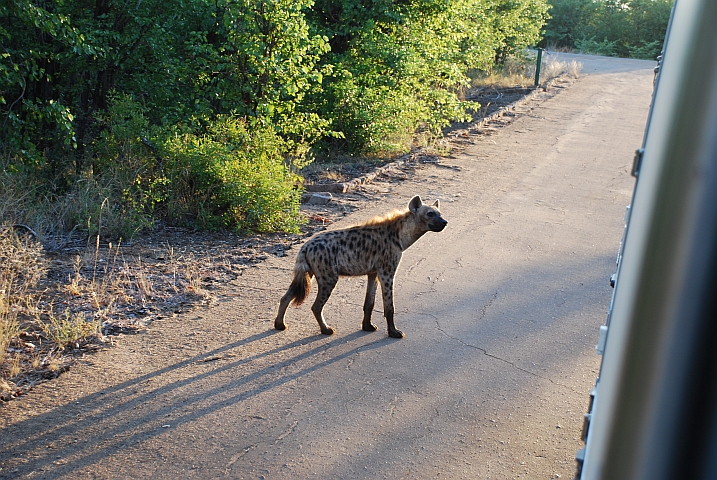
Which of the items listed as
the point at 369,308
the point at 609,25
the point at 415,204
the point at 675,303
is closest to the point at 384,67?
the point at 415,204

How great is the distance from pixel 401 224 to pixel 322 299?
3.51 ft

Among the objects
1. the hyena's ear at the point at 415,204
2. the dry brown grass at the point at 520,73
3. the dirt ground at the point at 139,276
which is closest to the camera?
the dirt ground at the point at 139,276

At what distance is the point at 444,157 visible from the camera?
14789mm

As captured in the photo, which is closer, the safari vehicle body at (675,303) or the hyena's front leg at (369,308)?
the safari vehicle body at (675,303)

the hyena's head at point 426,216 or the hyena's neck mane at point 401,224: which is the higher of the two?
the hyena's head at point 426,216

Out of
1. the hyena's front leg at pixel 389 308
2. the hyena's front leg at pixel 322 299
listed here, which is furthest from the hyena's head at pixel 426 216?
the hyena's front leg at pixel 322 299

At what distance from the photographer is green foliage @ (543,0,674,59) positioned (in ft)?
163

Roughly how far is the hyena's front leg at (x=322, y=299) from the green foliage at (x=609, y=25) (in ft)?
151

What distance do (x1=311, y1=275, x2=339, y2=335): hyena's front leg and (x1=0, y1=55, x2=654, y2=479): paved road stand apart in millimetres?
100

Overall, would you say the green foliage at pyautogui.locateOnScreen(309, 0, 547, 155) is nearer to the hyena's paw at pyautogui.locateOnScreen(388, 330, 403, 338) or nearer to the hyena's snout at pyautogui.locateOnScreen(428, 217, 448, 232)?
the hyena's snout at pyautogui.locateOnScreen(428, 217, 448, 232)

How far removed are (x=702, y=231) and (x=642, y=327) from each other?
23 cm

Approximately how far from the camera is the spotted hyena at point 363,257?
6445 millimetres

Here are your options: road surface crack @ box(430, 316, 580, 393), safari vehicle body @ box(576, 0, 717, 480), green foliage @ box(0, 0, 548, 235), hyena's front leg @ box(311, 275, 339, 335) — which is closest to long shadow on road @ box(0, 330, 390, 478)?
hyena's front leg @ box(311, 275, 339, 335)

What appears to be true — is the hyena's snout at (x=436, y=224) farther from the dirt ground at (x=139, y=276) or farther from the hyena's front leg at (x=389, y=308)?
the dirt ground at (x=139, y=276)
